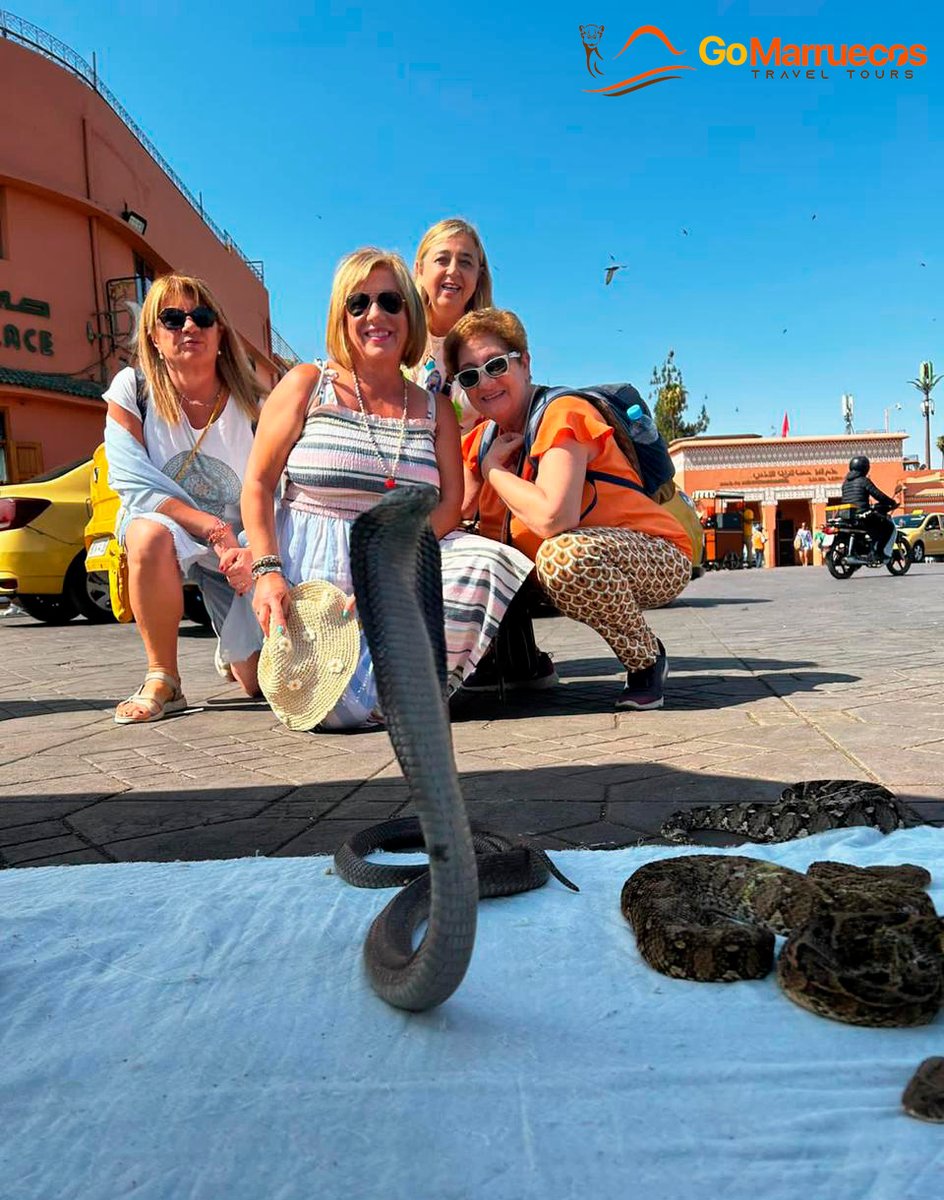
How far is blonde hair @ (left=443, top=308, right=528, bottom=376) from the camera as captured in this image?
3.92 m

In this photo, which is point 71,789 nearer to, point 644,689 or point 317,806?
point 317,806

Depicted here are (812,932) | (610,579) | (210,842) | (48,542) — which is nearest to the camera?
(812,932)

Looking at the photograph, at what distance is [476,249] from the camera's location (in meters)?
4.51

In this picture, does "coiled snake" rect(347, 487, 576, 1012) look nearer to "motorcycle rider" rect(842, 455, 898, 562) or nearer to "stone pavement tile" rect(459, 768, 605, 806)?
"stone pavement tile" rect(459, 768, 605, 806)

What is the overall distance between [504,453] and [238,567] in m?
1.24

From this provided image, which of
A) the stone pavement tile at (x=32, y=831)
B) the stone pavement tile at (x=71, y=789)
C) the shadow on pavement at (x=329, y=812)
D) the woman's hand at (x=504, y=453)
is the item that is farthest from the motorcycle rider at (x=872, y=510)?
the stone pavement tile at (x=32, y=831)

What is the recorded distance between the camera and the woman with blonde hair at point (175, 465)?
430cm

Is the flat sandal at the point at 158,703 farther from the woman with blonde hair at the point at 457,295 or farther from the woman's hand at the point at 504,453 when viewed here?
the woman's hand at the point at 504,453

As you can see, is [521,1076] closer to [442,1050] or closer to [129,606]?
[442,1050]

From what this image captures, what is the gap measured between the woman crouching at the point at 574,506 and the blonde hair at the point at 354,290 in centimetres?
24

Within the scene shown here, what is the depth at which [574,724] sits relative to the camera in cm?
390

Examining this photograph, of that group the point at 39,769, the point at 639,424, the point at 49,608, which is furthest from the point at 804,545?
the point at 39,769

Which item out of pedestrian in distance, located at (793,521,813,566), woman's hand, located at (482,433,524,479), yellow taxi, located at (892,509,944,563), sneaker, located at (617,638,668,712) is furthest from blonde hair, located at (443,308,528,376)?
pedestrian in distance, located at (793,521,813,566)

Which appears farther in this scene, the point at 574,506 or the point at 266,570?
the point at 574,506
